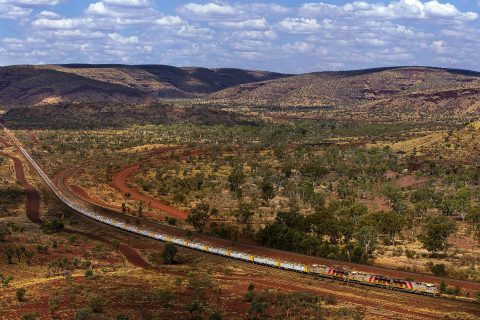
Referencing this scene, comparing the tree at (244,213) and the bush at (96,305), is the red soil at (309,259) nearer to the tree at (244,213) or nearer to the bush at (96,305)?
the tree at (244,213)

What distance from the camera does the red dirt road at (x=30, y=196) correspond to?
276 feet

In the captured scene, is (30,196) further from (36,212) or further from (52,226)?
(52,226)

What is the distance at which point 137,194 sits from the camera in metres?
108

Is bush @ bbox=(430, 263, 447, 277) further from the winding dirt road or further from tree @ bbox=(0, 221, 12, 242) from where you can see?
tree @ bbox=(0, 221, 12, 242)

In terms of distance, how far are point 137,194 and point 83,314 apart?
6901 centimetres

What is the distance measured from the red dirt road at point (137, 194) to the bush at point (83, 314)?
47.3 meters

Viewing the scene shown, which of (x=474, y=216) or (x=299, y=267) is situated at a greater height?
(x=474, y=216)

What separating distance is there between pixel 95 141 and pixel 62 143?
1063 centimetres

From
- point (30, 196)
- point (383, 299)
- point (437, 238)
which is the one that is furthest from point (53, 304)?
point (30, 196)

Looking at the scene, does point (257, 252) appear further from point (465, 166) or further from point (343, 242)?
point (465, 166)

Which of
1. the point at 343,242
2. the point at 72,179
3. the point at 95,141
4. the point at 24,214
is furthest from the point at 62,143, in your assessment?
the point at 343,242

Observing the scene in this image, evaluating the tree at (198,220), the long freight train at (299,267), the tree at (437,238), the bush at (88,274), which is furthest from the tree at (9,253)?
the tree at (437,238)

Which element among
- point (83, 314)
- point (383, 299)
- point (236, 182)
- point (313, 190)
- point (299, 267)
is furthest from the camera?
point (236, 182)

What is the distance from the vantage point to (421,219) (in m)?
86.4
